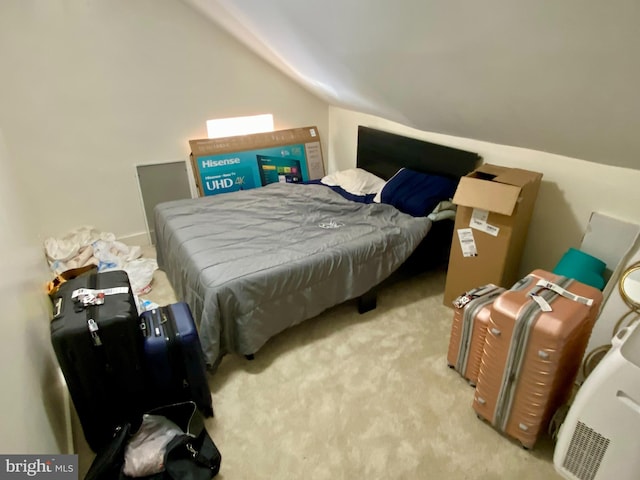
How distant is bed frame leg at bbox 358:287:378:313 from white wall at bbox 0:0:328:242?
1.98m

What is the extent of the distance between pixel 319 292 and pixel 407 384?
654mm

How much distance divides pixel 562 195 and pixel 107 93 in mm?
3096

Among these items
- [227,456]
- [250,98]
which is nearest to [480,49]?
[227,456]

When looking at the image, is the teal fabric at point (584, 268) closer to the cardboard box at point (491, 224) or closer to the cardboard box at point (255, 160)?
the cardboard box at point (491, 224)

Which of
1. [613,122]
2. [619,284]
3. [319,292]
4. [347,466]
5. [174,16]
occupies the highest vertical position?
[174,16]

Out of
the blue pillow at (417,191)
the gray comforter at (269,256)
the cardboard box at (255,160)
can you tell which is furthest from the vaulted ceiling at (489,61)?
the cardboard box at (255,160)

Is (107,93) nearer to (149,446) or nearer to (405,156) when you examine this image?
(405,156)

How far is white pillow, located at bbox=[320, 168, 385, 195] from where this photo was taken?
304 cm

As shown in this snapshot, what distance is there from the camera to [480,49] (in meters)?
1.30

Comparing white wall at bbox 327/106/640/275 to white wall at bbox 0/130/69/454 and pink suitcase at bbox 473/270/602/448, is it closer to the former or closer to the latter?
pink suitcase at bbox 473/270/602/448

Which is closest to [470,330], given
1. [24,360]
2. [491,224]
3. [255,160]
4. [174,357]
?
[491,224]

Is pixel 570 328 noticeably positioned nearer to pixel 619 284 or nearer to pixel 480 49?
pixel 619 284

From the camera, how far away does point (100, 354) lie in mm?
1461

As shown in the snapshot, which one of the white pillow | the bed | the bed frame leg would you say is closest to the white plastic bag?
the bed
